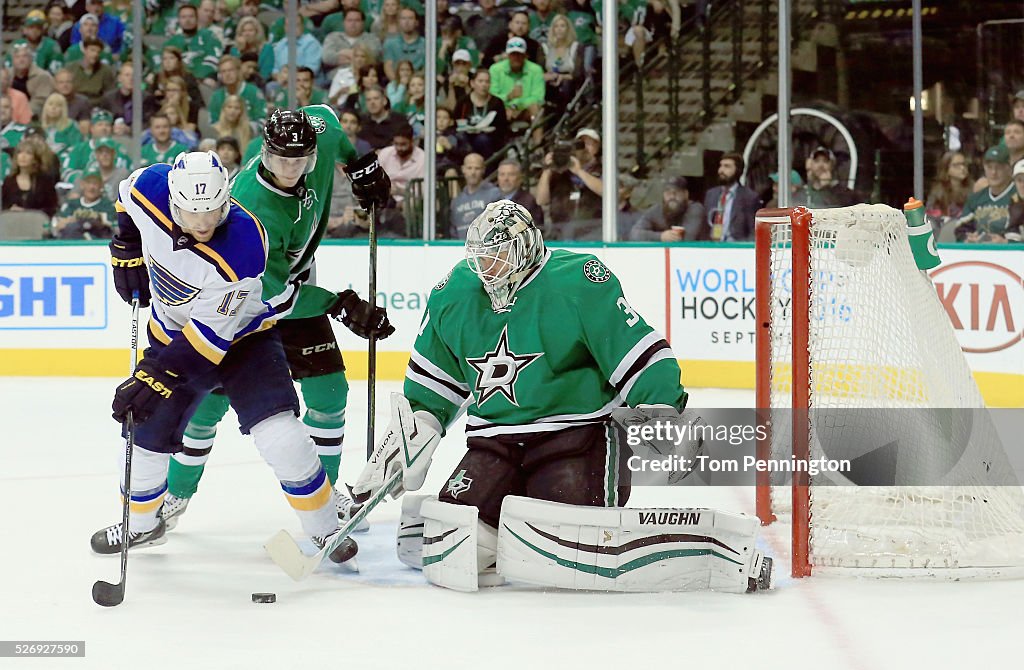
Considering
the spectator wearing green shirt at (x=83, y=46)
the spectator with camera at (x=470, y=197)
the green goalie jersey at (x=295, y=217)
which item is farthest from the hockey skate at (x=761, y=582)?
the spectator wearing green shirt at (x=83, y=46)

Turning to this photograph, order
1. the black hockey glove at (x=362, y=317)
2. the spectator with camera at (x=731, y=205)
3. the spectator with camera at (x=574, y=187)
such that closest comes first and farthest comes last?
the black hockey glove at (x=362, y=317) → the spectator with camera at (x=731, y=205) → the spectator with camera at (x=574, y=187)

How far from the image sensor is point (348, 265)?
24.0 feet

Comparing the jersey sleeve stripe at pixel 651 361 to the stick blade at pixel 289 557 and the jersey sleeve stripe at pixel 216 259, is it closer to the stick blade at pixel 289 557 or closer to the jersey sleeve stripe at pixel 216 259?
the stick blade at pixel 289 557

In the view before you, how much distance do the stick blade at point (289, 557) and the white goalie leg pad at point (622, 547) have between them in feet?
1.43

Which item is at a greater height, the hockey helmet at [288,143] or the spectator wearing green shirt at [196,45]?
the spectator wearing green shirt at [196,45]

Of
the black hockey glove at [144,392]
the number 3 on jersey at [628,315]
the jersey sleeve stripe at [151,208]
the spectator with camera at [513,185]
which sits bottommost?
the black hockey glove at [144,392]

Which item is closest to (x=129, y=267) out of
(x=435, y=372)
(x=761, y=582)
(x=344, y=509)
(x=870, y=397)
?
(x=435, y=372)

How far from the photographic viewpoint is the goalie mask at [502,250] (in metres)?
3.21

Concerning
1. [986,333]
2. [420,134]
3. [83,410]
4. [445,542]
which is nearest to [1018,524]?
[445,542]

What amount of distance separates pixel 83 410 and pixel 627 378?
373cm

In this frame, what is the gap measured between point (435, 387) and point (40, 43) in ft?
19.9

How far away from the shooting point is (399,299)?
7328 millimetres

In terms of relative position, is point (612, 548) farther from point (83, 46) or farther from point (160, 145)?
point (83, 46)

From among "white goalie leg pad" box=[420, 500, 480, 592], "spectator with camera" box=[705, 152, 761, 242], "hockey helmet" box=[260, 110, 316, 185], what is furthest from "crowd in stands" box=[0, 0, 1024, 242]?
"white goalie leg pad" box=[420, 500, 480, 592]
